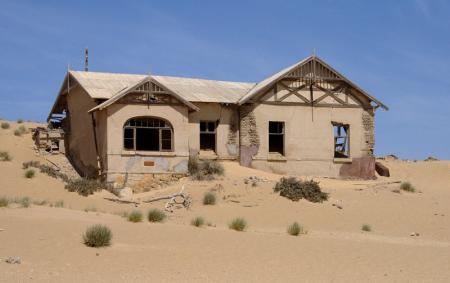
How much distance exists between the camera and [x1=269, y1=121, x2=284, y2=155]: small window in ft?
101

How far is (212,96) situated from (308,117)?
4.59 meters

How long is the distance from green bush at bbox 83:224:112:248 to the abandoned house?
44.8 ft

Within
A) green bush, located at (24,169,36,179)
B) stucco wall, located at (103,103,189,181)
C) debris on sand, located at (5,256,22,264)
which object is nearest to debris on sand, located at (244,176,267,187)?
stucco wall, located at (103,103,189,181)

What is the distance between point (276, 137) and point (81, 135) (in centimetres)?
934

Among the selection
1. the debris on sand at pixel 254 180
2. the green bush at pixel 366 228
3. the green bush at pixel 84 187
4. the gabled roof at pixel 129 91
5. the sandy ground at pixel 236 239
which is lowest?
the green bush at pixel 366 228

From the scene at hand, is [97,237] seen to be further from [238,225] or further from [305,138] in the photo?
[305,138]

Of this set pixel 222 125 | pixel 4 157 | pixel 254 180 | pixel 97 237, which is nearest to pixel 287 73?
pixel 222 125

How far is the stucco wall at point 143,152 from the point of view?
2600cm

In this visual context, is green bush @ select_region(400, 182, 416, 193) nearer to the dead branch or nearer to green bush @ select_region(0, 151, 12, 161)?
the dead branch

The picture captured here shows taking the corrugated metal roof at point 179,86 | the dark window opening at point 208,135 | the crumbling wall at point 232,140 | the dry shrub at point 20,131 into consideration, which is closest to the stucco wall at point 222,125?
the crumbling wall at point 232,140

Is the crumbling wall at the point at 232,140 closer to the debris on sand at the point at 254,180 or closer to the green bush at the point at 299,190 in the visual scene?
the debris on sand at the point at 254,180

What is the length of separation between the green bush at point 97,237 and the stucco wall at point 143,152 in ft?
44.2

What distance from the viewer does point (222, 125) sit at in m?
29.7

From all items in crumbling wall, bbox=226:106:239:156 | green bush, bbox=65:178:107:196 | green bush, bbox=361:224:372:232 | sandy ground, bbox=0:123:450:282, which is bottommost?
green bush, bbox=361:224:372:232
